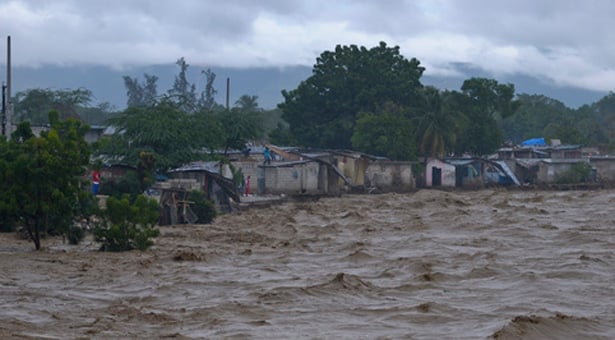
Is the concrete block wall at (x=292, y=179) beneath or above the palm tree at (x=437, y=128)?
beneath

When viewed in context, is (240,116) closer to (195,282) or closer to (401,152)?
(401,152)

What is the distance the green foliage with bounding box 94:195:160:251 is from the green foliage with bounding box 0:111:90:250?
2.33 feet

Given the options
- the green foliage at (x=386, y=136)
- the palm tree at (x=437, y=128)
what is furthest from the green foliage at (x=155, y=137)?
the palm tree at (x=437, y=128)

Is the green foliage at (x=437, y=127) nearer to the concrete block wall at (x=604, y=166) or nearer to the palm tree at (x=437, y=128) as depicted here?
the palm tree at (x=437, y=128)

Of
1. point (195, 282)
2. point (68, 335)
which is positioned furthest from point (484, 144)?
point (68, 335)

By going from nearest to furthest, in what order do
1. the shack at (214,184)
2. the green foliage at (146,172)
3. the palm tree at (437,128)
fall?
the green foliage at (146,172) < the shack at (214,184) < the palm tree at (437,128)

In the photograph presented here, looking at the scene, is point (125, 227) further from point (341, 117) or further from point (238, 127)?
point (341, 117)

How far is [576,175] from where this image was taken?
49.9m

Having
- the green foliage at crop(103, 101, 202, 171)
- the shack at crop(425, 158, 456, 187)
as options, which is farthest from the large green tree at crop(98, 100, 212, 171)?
the shack at crop(425, 158, 456, 187)

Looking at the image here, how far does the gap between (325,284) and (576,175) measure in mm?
40527

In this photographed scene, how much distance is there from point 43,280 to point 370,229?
11.8m

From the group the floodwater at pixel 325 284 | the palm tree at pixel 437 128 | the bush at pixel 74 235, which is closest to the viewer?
the floodwater at pixel 325 284

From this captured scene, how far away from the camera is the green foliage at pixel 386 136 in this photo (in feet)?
157

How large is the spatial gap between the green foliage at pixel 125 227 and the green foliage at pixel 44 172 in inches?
27.9
